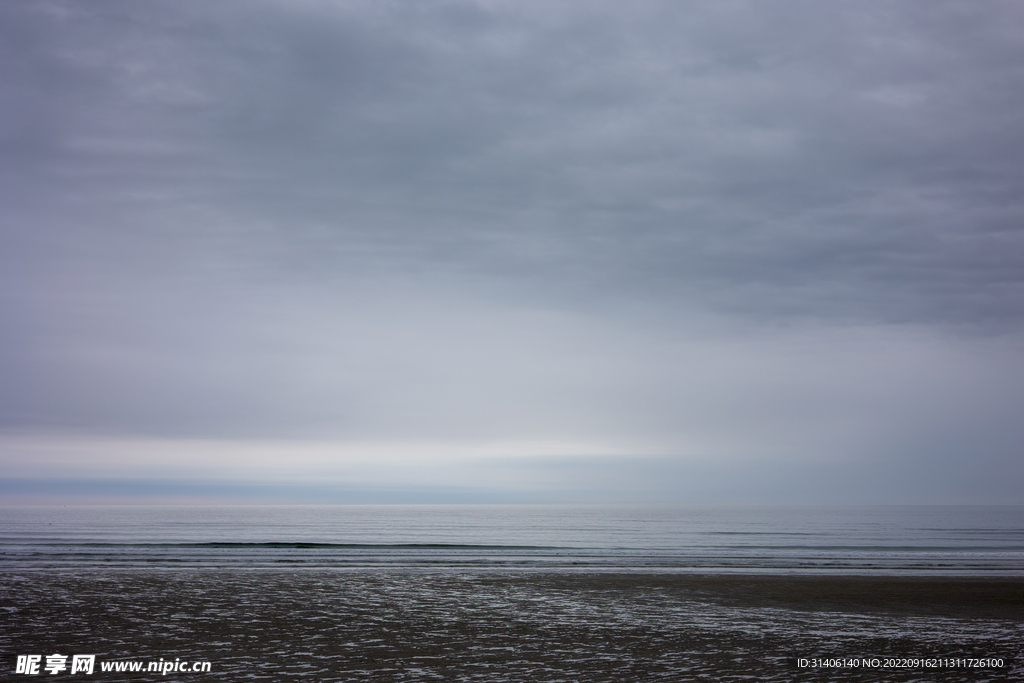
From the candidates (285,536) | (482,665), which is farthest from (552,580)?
(285,536)

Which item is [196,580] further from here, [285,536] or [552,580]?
[285,536]

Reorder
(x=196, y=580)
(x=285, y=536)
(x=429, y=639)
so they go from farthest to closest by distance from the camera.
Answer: (x=285, y=536), (x=196, y=580), (x=429, y=639)

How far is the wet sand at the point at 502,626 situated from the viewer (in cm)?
1228

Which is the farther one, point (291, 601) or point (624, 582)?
point (624, 582)

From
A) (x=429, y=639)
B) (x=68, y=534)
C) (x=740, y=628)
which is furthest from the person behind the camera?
(x=68, y=534)

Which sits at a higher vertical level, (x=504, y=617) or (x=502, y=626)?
Result: (x=502, y=626)

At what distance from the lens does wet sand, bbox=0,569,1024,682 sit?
12.3 m

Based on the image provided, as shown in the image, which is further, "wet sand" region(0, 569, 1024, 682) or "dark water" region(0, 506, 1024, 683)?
"dark water" region(0, 506, 1024, 683)

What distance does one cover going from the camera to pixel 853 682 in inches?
453

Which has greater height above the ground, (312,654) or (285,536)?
(312,654)

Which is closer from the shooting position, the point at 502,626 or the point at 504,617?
the point at 502,626

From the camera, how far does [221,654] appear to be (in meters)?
13.0

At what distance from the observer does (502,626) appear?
53.6ft

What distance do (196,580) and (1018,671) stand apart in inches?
922
